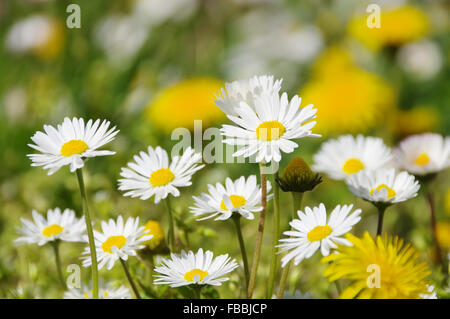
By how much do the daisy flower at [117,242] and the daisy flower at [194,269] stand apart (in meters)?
0.04

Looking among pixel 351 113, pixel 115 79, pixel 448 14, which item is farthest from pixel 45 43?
pixel 448 14

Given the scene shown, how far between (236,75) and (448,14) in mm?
763

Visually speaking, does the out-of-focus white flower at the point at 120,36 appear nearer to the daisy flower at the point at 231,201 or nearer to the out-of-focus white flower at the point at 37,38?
the out-of-focus white flower at the point at 37,38

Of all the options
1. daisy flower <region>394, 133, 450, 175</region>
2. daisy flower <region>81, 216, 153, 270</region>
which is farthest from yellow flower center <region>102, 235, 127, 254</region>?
daisy flower <region>394, 133, 450, 175</region>

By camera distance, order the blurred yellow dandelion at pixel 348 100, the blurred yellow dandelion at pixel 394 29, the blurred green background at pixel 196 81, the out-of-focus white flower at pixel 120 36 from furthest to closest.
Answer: the out-of-focus white flower at pixel 120 36 → the blurred yellow dandelion at pixel 394 29 → the blurred yellow dandelion at pixel 348 100 → the blurred green background at pixel 196 81

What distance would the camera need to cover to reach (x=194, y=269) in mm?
562

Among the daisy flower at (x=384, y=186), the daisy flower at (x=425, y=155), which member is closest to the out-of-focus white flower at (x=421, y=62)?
the daisy flower at (x=425, y=155)

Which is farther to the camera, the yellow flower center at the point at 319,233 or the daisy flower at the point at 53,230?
the daisy flower at the point at 53,230

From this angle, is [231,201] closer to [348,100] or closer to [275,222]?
[275,222]

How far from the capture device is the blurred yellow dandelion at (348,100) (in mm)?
1341

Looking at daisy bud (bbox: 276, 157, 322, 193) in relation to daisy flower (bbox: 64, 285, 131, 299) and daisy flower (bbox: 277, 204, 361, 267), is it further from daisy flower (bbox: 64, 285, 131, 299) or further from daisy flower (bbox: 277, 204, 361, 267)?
daisy flower (bbox: 64, 285, 131, 299)

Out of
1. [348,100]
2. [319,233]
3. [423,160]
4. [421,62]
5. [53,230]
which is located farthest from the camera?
[421,62]

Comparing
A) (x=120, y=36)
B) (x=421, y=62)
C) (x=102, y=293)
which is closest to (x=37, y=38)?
(x=120, y=36)

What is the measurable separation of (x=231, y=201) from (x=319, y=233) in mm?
101
